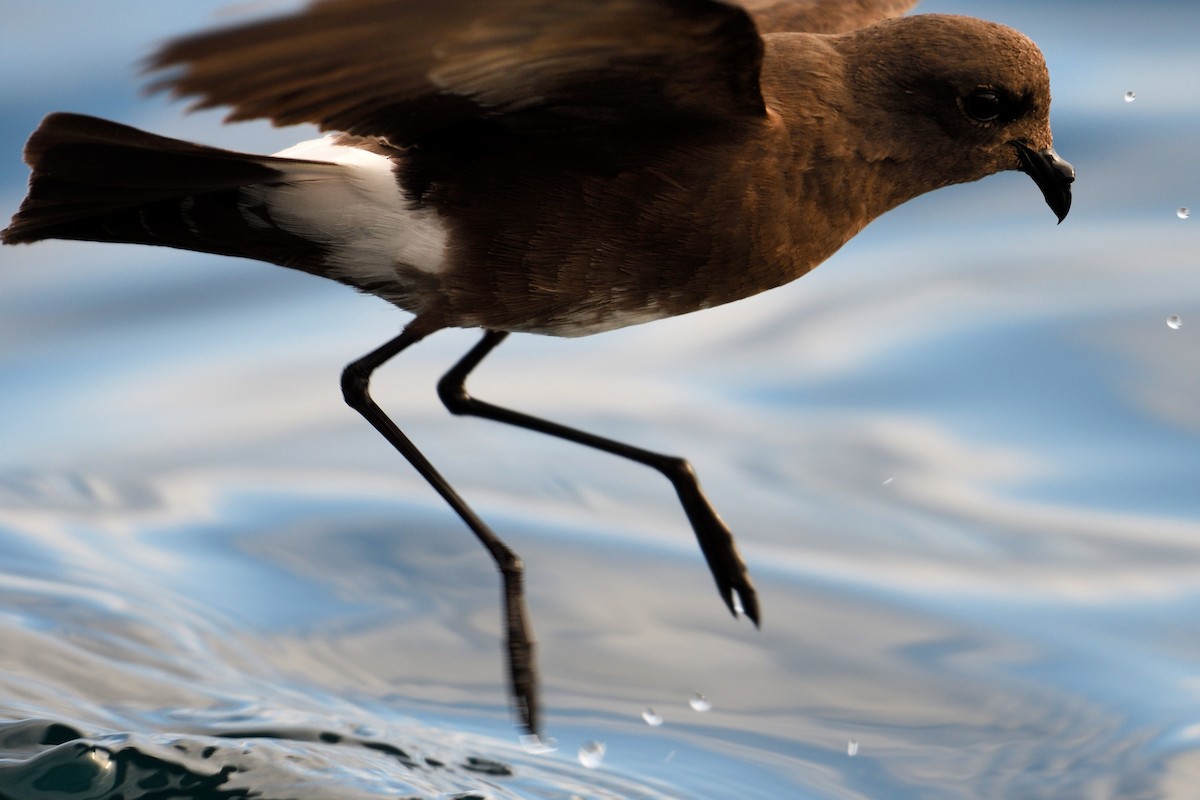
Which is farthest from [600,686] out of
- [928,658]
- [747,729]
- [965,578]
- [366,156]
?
[366,156]

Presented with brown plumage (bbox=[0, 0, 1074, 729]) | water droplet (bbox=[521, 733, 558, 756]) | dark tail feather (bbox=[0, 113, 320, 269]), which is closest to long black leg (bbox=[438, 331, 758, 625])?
brown plumage (bbox=[0, 0, 1074, 729])

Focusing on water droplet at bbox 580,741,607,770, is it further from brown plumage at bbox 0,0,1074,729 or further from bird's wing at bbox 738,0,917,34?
bird's wing at bbox 738,0,917,34

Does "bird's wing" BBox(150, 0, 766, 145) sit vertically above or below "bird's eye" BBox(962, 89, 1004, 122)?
above

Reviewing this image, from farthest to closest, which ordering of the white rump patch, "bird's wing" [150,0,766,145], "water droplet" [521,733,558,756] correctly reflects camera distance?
"water droplet" [521,733,558,756] → the white rump patch → "bird's wing" [150,0,766,145]

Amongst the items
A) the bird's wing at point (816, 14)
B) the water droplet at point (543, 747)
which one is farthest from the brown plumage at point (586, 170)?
the water droplet at point (543, 747)

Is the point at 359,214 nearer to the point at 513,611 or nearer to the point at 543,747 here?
the point at 513,611

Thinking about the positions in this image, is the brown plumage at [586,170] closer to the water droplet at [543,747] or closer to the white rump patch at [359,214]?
the white rump patch at [359,214]
